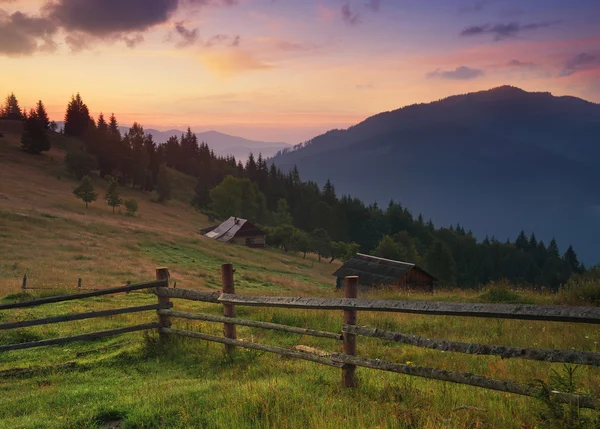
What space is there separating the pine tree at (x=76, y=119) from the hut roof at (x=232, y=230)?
190 ft

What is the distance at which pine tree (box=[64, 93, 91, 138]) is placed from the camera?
380 ft

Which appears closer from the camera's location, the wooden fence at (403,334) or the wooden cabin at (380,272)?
the wooden fence at (403,334)

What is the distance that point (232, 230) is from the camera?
82.8 m

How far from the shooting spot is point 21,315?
13680 millimetres

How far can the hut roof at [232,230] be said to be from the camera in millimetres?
81338

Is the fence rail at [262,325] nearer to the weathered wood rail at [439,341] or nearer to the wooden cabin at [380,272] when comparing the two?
the weathered wood rail at [439,341]

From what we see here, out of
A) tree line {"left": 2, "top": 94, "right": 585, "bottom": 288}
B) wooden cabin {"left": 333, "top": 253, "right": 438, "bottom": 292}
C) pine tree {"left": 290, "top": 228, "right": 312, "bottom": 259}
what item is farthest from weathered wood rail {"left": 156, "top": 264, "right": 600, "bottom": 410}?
tree line {"left": 2, "top": 94, "right": 585, "bottom": 288}

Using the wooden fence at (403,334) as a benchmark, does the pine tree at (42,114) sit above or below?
above

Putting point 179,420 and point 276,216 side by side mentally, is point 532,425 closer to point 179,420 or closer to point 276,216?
point 179,420

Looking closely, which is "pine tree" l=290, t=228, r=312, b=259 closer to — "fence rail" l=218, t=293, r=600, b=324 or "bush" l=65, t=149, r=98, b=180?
"bush" l=65, t=149, r=98, b=180

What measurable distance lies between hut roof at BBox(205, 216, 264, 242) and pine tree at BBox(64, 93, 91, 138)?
5790 cm

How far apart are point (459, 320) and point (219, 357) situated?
299 inches

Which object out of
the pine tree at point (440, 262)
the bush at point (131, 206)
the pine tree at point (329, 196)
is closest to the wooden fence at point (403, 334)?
the bush at point (131, 206)

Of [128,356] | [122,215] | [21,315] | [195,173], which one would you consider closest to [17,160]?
[122,215]
